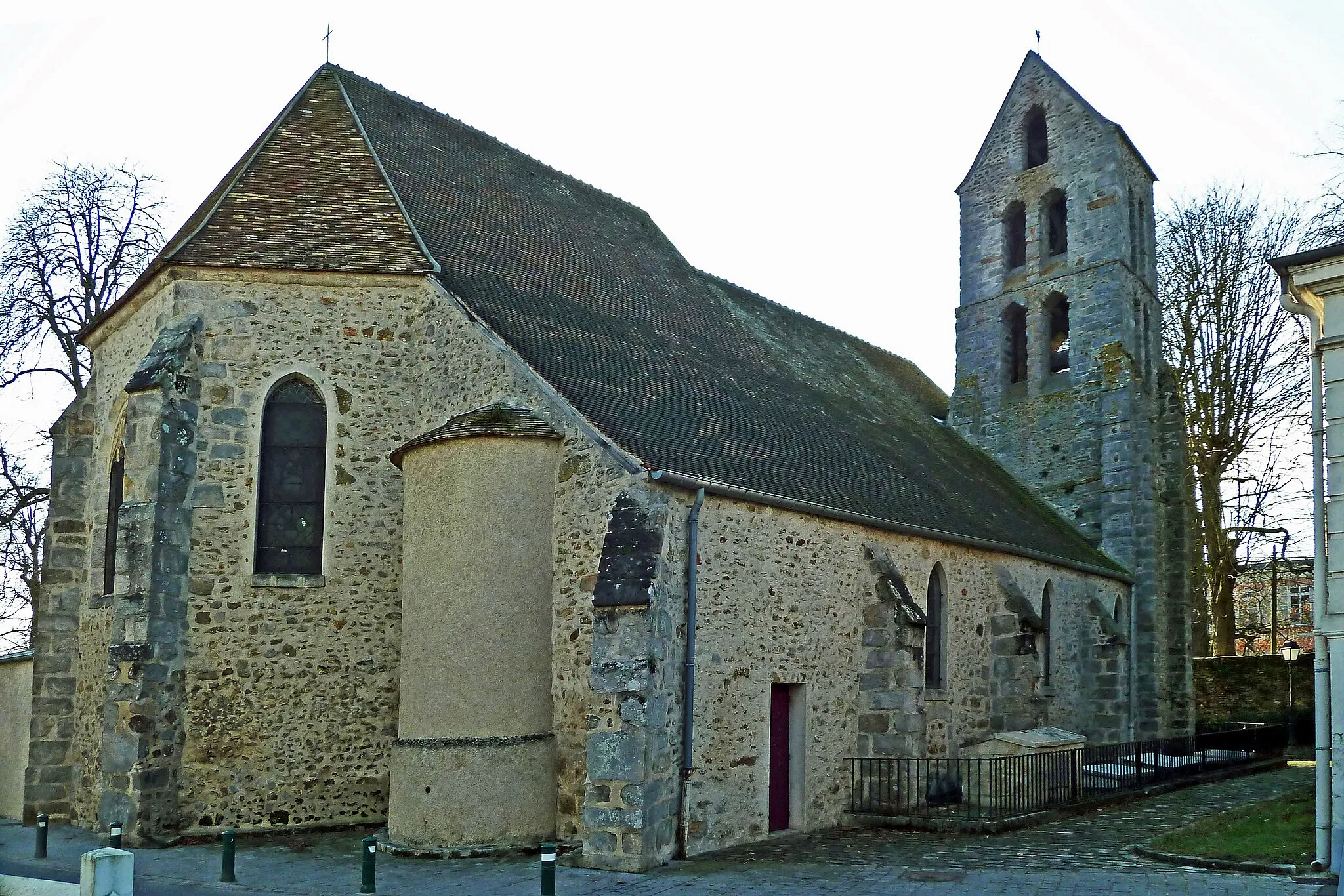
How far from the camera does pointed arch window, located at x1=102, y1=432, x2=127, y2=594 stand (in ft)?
52.9

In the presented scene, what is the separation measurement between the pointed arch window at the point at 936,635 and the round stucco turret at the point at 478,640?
703cm

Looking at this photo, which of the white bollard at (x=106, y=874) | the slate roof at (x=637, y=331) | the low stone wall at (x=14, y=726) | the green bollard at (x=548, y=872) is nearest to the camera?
the white bollard at (x=106, y=874)

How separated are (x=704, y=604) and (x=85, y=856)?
766cm

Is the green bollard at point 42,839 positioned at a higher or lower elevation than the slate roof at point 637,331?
lower

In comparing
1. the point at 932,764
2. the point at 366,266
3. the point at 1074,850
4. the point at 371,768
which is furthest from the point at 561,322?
the point at 1074,850

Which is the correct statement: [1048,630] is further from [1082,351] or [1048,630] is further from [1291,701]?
[1291,701]

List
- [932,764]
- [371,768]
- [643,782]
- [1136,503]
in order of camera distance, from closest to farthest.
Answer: [643,782] < [371,768] < [932,764] < [1136,503]

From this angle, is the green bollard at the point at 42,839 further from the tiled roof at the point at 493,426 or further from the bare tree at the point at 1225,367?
the bare tree at the point at 1225,367

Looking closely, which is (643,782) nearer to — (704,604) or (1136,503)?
(704,604)

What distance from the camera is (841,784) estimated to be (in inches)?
621

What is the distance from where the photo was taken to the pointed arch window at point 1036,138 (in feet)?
92.8

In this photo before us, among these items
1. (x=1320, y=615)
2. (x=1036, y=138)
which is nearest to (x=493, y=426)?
(x=1320, y=615)

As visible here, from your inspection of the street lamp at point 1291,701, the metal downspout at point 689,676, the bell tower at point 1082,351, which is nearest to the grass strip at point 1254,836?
the metal downspout at point 689,676

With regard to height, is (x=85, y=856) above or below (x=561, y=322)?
below
